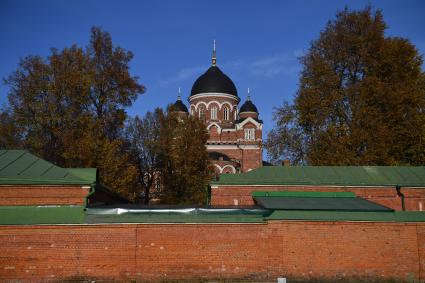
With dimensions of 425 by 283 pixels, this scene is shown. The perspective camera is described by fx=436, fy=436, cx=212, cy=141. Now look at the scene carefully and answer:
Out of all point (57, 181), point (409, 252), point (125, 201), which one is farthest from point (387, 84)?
point (57, 181)

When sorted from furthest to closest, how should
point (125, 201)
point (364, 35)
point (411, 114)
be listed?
point (364, 35)
point (411, 114)
point (125, 201)

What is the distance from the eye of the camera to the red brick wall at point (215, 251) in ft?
38.8

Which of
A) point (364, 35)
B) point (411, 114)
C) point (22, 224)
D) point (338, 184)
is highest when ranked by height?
point (364, 35)

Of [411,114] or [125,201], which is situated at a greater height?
[411,114]

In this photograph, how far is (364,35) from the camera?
2539cm

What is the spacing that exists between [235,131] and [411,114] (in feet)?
87.5

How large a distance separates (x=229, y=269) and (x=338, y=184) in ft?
18.6

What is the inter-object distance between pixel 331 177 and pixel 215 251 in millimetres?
5863

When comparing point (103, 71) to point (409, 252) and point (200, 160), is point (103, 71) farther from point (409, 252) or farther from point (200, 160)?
point (409, 252)

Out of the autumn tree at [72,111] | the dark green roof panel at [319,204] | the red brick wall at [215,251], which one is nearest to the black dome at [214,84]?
the autumn tree at [72,111]

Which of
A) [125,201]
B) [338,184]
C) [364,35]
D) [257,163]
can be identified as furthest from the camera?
[257,163]

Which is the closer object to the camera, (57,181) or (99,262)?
(99,262)

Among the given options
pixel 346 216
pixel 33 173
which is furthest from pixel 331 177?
pixel 33 173

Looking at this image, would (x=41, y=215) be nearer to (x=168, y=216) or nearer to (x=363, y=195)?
(x=168, y=216)
